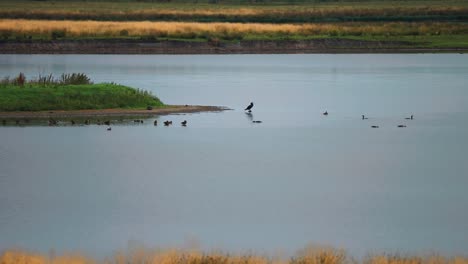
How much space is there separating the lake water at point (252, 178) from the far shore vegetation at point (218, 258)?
744 millimetres

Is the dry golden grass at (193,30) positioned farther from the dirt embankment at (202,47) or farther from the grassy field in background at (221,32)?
the dirt embankment at (202,47)

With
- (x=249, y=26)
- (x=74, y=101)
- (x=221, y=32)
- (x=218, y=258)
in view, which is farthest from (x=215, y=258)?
(x=249, y=26)

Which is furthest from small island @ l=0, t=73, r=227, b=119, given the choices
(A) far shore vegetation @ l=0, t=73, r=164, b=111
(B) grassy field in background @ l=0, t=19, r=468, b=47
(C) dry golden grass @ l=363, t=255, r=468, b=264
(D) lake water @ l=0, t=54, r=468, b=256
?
(B) grassy field in background @ l=0, t=19, r=468, b=47

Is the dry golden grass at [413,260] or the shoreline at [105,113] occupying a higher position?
the shoreline at [105,113]

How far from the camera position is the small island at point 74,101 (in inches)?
1390

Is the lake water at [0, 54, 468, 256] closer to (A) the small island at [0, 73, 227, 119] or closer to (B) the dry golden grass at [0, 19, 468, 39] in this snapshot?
(A) the small island at [0, 73, 227, 119]

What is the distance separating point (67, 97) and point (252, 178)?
44.8 feet

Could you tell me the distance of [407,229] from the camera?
1828 cm

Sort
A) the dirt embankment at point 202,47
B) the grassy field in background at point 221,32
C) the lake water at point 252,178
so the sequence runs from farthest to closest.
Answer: the grassy field in background at point 221,32
the dirt embankment at point 202,47
the lake water at point 252,178

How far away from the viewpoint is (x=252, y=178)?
2367 cm

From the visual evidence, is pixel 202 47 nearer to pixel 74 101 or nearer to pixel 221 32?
pixel 221 32

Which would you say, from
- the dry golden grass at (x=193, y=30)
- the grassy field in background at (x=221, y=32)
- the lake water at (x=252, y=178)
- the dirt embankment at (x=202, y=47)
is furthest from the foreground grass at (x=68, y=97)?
the dry golden grass at (x=193, y=30)

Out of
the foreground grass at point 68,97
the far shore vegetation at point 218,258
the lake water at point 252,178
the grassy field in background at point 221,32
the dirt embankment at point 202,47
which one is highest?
the grassy field in background at point 221,32

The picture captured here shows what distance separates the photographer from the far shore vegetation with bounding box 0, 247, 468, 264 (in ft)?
49.3
